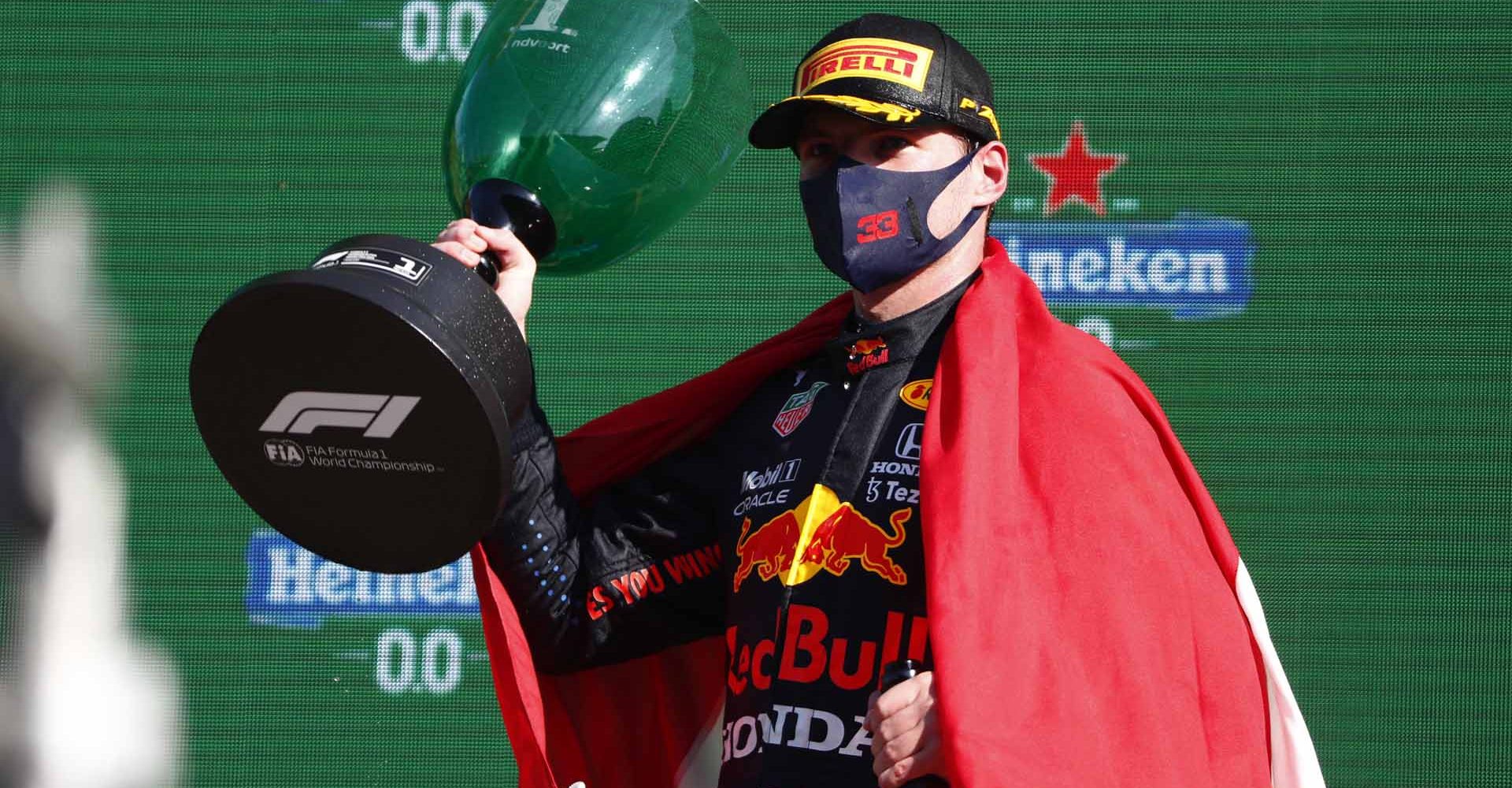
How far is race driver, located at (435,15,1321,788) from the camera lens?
5.72ft

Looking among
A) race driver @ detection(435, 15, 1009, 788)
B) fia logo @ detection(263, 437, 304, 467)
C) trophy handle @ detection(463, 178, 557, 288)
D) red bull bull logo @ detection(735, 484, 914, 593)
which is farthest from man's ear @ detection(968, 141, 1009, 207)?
fia logo @ detection(263, 437, 304, 467)

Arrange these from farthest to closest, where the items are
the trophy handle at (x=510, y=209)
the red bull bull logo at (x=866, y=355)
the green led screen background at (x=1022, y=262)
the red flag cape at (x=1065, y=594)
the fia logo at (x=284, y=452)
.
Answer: the green led screen background at (x=1022, y=262) < the red bull bull logo at (x=866, y=355) < the trophy handle at (x=510, y=209) < the fia logo at (x=284, y=452) < the red flag cape at (x=1065, y=594)

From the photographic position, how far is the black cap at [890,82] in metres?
2.06

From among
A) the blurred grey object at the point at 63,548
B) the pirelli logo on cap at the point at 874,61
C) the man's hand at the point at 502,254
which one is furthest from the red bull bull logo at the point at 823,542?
the blurred grey object at the point at 63,548

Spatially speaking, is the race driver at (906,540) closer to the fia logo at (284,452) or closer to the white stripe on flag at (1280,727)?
the white stripe on flag at (1280,727)

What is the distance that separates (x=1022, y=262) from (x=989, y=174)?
4.94 ft

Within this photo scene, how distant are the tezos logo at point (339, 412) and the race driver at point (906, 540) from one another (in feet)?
0.64

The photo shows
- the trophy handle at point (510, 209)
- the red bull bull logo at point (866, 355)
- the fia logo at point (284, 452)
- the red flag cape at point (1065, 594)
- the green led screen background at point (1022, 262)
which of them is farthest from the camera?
the green led screen background at point (1022, 262)

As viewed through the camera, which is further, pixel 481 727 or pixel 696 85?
pixel 481 727

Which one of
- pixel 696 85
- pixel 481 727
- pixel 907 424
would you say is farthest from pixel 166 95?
pixel 907 424

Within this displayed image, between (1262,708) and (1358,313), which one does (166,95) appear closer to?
(1358,313)

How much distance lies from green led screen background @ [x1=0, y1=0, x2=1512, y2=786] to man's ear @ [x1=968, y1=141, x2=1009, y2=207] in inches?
59.1

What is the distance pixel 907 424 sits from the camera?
80.9 inches

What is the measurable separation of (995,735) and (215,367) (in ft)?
2.92
